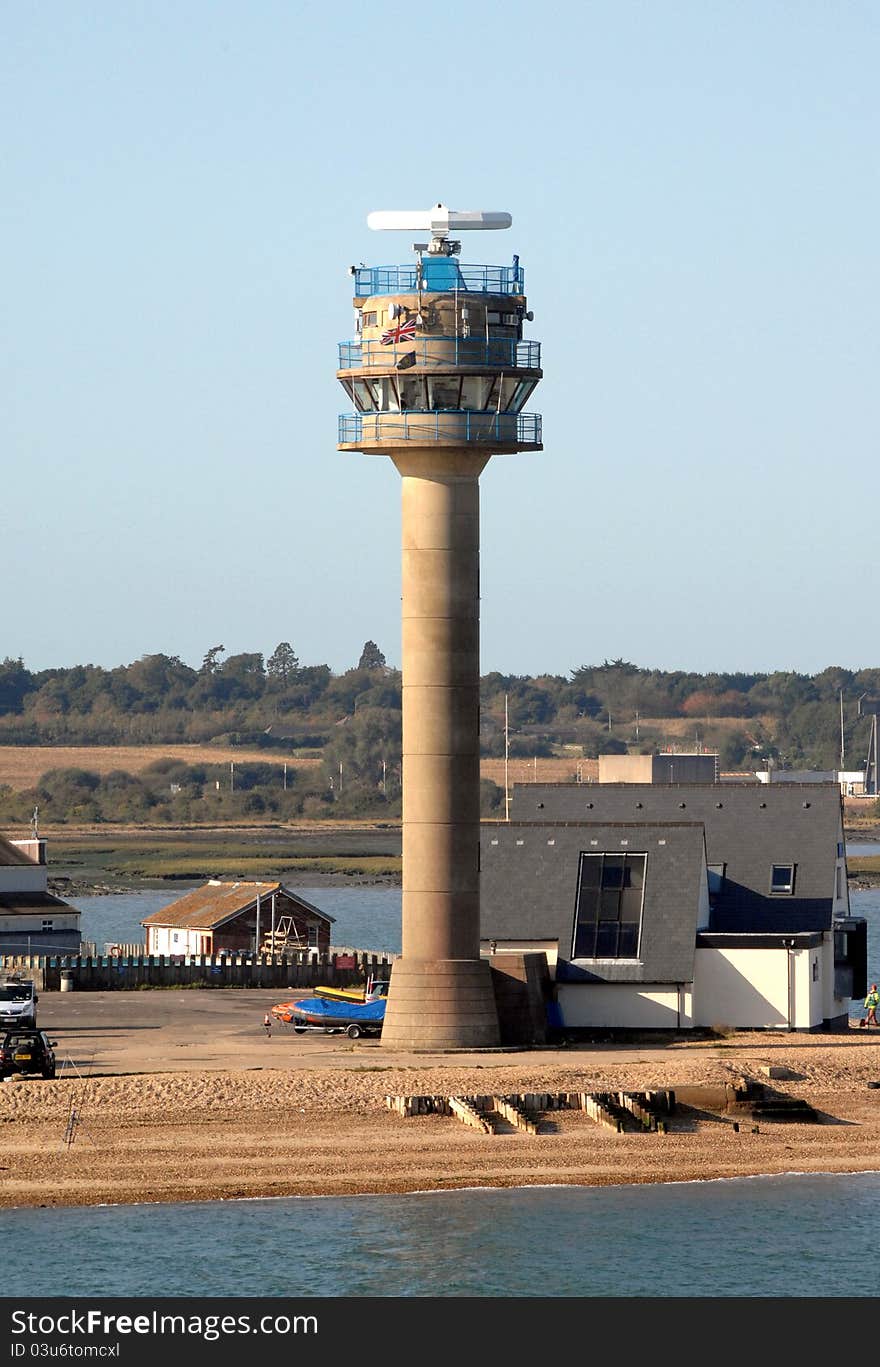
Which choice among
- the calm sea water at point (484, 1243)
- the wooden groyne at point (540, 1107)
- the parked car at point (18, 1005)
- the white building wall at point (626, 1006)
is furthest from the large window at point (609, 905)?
the calm sea water at point (484, 1243)

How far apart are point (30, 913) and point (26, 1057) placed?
28.9 meters

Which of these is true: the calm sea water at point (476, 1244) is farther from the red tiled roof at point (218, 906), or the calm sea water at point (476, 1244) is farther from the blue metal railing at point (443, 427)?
the red tiled roof at point (218, 906)

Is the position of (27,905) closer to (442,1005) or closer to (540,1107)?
(442,1005)

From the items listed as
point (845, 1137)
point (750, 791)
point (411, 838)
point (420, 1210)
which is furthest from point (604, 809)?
point (420, 1210)

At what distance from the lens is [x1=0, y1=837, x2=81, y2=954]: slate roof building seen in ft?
298

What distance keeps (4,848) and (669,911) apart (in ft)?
101

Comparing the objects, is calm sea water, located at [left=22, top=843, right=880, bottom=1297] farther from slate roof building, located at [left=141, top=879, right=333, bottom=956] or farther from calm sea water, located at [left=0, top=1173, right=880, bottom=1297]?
slate roof building, located at [left=141, top=879, right=333, bottom=956]

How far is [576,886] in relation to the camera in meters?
72.9

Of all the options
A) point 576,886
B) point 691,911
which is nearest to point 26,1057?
point 576,886

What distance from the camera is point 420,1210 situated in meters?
53.8

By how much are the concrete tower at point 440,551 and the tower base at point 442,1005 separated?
0.12ft

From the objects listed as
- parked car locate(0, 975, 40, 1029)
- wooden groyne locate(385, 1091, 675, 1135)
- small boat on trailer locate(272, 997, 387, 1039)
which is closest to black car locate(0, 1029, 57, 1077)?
parked car locate(0, 975, 40, 1029)

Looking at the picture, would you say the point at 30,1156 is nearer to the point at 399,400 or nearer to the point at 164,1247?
the point at 164,1247

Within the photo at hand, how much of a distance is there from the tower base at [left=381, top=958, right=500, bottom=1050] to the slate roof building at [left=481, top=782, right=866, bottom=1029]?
457 cm
